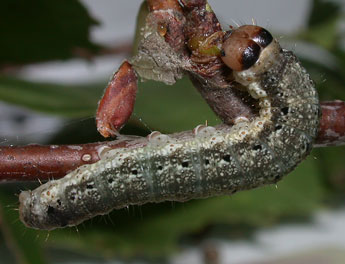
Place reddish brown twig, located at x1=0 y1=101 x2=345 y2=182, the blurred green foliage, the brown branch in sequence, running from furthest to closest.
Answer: the blurred green foliage, reddish brown twig, located at x1=0 y1=101 x2=345 y2=182, the brown branch

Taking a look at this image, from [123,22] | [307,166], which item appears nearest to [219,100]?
[307,166]

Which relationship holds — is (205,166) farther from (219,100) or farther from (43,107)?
(43,107)

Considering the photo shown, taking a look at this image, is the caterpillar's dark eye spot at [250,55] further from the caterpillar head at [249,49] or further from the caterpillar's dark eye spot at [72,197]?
the caterpillar's dark eye spot at [72,197]

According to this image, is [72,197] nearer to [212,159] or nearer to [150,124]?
[212,159]

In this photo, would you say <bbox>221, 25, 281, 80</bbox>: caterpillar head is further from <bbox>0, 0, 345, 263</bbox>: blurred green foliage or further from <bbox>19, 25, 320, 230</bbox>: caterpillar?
<bbox>0, 0, 345, 263</bbox>: blurred green foliage

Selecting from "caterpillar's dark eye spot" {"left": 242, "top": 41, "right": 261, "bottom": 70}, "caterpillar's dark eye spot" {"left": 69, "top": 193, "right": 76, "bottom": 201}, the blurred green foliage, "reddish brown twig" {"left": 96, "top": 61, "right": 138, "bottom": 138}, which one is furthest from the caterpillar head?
the blurred green foliage

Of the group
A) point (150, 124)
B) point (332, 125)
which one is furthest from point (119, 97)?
point (150, 124)
